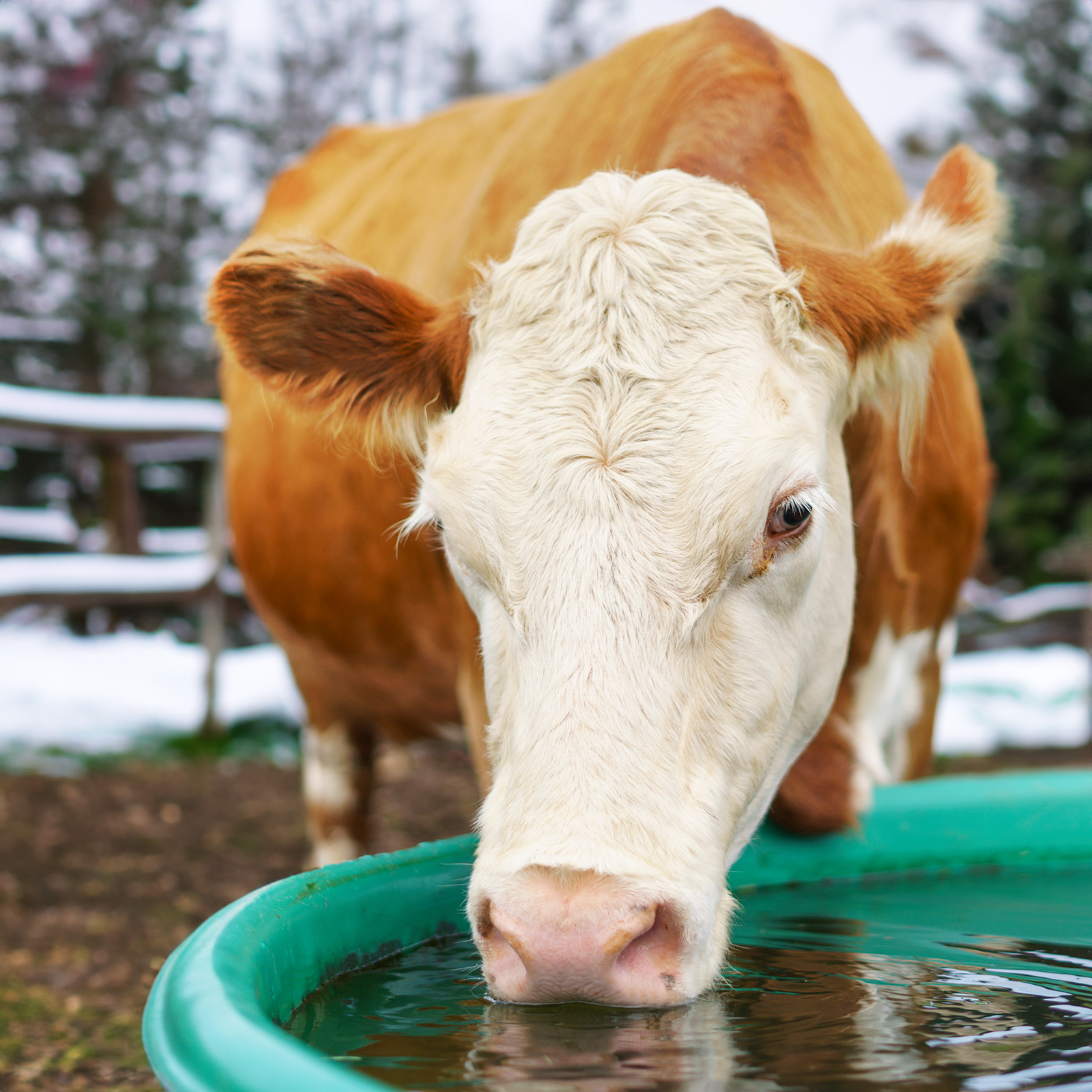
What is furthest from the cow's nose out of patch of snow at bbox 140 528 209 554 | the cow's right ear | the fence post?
patch of snow at bbox 140 528 209 554

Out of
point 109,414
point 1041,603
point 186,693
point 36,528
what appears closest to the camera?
point 109,414

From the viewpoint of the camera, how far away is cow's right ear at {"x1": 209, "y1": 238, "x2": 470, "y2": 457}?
2086 mm

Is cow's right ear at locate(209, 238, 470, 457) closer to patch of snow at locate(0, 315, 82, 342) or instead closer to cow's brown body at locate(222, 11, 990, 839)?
cow's brown body at locate(222, 11, 990, 839)

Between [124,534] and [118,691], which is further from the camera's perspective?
[124,534]

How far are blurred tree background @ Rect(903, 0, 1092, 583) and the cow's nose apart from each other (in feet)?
29.7

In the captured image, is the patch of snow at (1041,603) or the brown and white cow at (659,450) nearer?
the brown and white cow at (659,450)

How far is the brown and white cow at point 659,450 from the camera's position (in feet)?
4.99

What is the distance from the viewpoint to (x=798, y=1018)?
4.89 feet

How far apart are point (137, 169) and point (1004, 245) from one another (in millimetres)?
10621

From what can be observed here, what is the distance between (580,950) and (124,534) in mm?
7956

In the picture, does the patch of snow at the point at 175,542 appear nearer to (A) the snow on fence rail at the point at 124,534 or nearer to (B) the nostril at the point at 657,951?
(A) the snow on fence rail at the point at 124,534

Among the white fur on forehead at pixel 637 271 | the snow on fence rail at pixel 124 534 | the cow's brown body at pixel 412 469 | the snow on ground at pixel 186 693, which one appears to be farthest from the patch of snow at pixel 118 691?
the white fur on forehead at pixel 637 271

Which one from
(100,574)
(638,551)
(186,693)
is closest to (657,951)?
(638,551)

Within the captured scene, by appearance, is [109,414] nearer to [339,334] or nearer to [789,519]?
[339,334]
